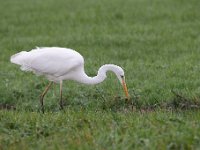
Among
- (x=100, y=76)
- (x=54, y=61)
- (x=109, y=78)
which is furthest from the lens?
(x=109, y=78)

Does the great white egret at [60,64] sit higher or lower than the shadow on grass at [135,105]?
higher

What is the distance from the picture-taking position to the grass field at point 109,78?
24.4 ft

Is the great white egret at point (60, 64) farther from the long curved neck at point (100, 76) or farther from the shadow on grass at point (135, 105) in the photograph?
the shadow on grass at point (135, 105)

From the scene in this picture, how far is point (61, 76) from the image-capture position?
10.7 m

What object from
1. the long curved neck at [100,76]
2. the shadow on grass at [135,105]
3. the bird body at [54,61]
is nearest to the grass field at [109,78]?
the shadow on grass at [135,105]

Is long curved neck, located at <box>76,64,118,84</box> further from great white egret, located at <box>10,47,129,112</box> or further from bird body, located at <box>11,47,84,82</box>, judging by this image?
bird body, located at <box>11,47,84,82</box>

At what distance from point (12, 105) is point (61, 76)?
112 cm

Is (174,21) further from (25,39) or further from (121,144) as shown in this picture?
(121,144)

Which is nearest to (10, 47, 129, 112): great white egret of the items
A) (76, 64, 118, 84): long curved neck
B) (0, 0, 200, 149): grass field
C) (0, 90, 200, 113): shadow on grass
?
(76, 64, 118, 84): long curved neck

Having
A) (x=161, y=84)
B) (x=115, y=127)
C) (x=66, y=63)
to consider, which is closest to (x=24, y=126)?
(x=115, y=127)

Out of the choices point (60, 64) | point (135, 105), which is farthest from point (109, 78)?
point (60, 64)

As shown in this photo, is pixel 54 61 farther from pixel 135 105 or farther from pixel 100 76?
pixel 135 105

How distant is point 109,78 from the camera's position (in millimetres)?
12383

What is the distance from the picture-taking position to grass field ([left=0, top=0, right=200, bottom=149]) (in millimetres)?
7422
